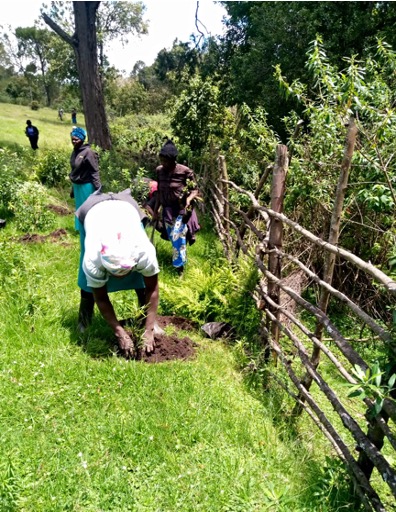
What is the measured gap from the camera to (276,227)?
3.19m

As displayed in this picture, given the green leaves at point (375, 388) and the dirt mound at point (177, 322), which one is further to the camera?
the dirt mound at point (177, 322)

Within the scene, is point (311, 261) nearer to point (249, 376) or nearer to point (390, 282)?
point (249, 376)

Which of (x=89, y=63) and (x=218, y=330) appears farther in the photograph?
(x=89, y=63)

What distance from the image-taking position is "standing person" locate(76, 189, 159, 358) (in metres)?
2.56

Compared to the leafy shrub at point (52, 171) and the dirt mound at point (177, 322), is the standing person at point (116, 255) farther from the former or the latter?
the leafy shrub at point (52, 171)

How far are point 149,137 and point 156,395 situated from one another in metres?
10.1

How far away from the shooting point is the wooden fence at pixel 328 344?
1.88 m

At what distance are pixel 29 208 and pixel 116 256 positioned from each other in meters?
4.32

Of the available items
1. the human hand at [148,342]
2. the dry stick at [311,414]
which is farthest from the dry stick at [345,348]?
the human hand at [148,342]

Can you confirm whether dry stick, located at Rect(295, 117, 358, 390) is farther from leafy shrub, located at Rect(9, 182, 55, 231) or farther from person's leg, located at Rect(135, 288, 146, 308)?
leafy shrub, located at Rect(9, 182, 55, 231)

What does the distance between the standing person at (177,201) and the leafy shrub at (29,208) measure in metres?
2.34

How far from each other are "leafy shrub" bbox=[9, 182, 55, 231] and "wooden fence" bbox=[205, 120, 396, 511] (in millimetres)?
2996

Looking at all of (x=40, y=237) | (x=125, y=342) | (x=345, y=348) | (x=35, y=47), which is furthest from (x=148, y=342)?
(x=35, y=47)

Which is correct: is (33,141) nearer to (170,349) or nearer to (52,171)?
(52,171)
